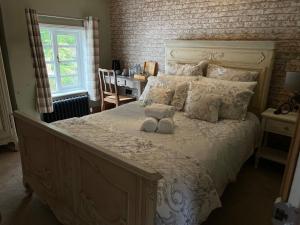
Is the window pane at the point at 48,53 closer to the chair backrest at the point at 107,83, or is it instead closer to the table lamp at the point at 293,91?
the chair backrest at the point at 107,83

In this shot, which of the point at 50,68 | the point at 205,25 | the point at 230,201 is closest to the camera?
the point at 230,201

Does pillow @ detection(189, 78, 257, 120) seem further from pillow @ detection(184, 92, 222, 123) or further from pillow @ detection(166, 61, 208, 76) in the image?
pillow @ detection(166, 61, 208, 76)

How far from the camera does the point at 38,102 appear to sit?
331 centimetres

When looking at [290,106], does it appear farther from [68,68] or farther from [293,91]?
→ [68,68]

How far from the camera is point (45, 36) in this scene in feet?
11.4

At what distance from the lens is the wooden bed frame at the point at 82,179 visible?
107cm

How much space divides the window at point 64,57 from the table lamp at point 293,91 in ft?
10.6

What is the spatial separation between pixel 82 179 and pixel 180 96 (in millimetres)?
1577

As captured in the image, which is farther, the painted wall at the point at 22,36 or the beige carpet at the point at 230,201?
the painted wall at the point at 22,36

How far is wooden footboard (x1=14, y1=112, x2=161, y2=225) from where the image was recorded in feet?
3.50

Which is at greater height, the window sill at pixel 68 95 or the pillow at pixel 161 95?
the pillow at pixel 161 95

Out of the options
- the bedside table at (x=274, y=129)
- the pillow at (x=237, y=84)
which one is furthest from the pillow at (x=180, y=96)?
the bedside table at (x=274, y=129)

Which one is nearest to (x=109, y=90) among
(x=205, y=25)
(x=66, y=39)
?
(x=66, y=39)

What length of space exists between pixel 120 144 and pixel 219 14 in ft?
7.48
